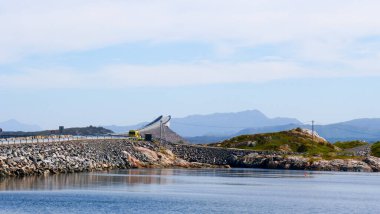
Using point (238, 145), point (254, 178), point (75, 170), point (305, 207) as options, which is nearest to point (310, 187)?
point (254, 178)

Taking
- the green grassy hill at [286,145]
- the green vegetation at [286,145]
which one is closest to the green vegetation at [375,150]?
the green grassy hill at [286,145]

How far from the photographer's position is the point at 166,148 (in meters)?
174

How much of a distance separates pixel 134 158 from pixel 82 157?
22.5 metres

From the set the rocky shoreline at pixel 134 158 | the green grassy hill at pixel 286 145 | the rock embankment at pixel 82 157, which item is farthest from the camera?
the green grassy hill at pixel 286 145

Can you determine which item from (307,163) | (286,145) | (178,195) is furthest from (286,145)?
(178,195)

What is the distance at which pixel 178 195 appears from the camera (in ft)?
308

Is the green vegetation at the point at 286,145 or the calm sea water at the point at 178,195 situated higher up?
the green vegetation at the point at 286,145

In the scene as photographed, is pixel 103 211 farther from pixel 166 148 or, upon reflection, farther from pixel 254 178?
pixel 166 148

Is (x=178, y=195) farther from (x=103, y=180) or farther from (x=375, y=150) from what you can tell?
(x=375, y=150)

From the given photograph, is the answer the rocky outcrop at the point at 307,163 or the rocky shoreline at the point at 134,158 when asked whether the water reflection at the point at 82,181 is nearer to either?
the rocky shoreline at the point at 134,158

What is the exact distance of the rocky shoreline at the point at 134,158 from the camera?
112m

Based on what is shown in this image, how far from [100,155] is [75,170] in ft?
54.4

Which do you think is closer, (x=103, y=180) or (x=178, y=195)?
(x=178, y=195)

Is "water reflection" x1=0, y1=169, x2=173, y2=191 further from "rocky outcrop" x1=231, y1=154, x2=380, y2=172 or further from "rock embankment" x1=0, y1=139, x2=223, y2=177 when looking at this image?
"rocky outcrop" x1=231, y1=154, x2=380, y2=172
